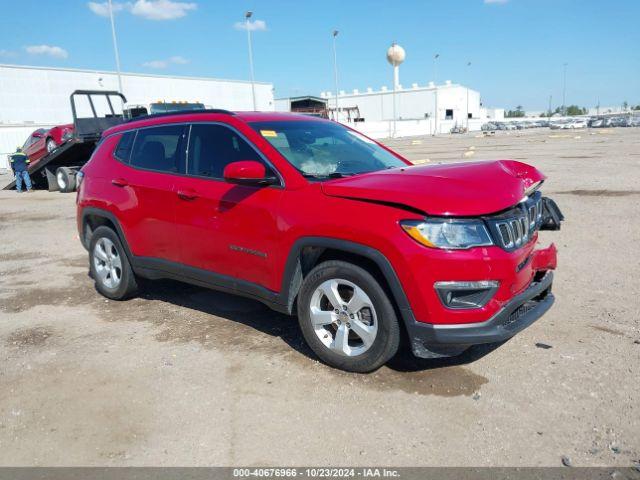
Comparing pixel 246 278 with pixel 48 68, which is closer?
pixel 246 278

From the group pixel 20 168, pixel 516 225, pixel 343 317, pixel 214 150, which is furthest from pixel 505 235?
pixel 20 168

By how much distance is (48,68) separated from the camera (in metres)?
46.1

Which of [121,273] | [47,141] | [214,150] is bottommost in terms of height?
[121,273]

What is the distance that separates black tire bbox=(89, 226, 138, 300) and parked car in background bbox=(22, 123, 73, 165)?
11826mm

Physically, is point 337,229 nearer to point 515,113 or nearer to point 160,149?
point 160,149

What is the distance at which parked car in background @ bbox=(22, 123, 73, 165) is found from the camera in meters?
17.0

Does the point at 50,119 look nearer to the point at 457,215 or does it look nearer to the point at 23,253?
the point at 23,253

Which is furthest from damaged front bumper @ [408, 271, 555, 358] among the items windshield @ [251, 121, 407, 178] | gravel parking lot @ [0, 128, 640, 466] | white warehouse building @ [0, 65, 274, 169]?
white warehouse building @ [0, 65, 274, 169]

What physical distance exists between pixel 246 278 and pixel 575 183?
1067 centimetres

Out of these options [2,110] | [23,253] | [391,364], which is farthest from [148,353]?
[2,110]

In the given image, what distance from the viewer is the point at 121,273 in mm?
5383

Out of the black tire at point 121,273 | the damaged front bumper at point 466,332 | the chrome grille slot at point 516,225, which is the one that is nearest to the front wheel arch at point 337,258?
the damaged front bumper at point 466,332

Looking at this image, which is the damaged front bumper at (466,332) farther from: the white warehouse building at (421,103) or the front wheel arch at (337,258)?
the white warehouse building at (421,103)

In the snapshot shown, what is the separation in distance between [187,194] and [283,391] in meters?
1.89
